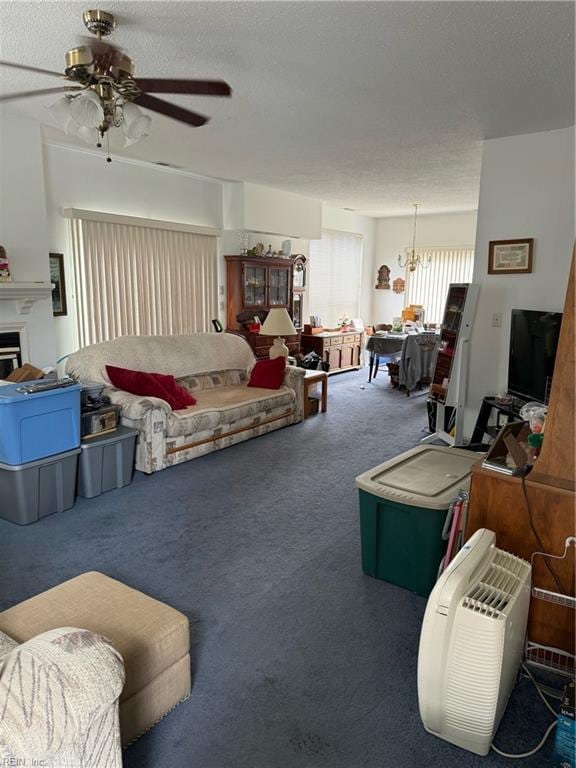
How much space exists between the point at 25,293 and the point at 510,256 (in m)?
4.08

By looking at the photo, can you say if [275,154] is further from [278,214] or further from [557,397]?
[557,397]

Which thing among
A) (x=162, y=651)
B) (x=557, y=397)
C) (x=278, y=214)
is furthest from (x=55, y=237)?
(x=557, y=397)

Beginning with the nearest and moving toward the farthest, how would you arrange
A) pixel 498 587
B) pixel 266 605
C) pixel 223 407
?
1. pixel 498 587
2. pixel 266 605
3. pixel 223 407

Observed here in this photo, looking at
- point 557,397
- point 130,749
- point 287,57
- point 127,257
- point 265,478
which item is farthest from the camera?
point 127,257

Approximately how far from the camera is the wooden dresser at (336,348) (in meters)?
7.91

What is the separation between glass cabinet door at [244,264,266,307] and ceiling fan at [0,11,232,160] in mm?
4233

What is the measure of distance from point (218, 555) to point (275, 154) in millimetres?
3716

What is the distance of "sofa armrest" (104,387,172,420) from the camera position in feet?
12.6

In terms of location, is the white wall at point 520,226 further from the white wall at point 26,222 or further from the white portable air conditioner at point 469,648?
the white wall at point 26,222

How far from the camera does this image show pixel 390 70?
9.53ft

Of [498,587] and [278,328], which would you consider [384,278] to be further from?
[498,587]

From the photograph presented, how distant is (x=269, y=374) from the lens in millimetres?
5281

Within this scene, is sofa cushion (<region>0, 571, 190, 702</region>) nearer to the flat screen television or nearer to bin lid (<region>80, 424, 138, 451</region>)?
bin lid (<region>80, 424, 138, 451</region>)

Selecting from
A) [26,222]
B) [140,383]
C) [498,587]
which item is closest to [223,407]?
[140,383]
